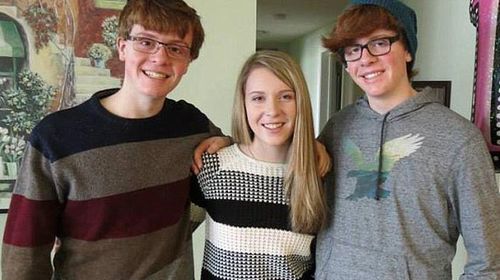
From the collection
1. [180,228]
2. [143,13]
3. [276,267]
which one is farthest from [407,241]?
[143,13]

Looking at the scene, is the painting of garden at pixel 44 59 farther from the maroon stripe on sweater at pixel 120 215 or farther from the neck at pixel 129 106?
the maroon stripe on sweater at pixel 120 215

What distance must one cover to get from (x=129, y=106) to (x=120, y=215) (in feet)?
0.93

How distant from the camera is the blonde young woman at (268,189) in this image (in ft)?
4.20

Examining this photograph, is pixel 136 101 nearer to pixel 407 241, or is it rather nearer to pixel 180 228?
pixel 180 228

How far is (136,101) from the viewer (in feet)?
4.05

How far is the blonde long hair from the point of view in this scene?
1.27 metres

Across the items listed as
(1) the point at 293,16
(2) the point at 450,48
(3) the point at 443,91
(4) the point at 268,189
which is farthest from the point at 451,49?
(1) the point at 293,16

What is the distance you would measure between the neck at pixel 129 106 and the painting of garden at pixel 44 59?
2.89 feet

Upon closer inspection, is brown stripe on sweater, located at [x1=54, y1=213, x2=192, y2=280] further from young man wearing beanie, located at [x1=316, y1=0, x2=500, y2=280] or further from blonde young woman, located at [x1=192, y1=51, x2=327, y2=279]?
young man wearing beanie, located at [x1=316, y1=0, x2=500, y2=280]

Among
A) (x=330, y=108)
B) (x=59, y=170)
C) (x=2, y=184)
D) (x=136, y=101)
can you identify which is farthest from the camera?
(x=330, y=108)

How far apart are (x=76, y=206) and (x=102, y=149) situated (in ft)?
0.50

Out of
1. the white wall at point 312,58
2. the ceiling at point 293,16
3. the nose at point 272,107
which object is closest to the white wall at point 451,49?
the nose at point 272,107

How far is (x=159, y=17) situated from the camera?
120cm

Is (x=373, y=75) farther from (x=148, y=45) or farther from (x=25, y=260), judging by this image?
(x=25, y=260)
